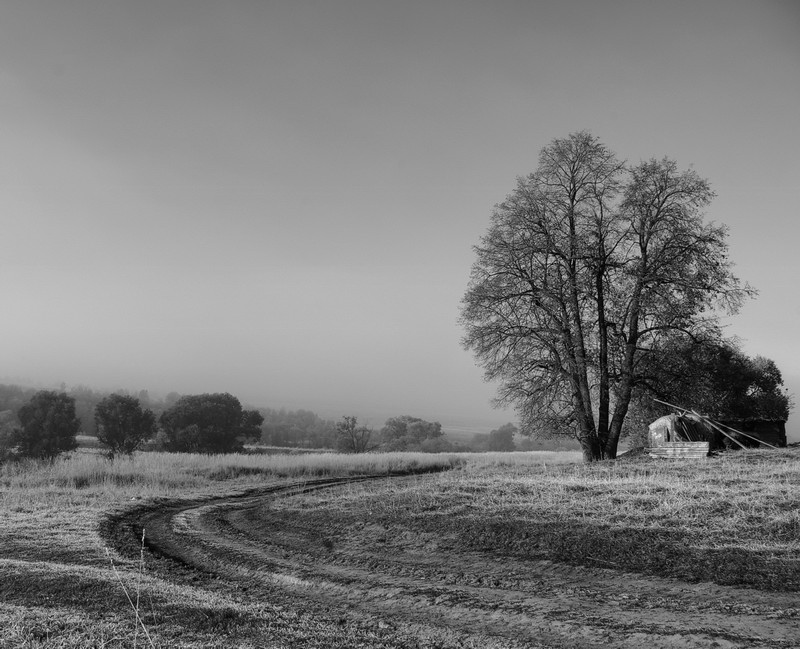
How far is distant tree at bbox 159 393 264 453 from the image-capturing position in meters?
56.0

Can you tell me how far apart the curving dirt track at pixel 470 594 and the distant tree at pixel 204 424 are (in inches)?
1920

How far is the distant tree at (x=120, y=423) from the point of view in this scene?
173 feet

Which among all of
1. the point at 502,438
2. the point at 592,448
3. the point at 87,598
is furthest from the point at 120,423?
the point at 502,438

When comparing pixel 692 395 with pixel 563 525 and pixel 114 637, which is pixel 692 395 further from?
pixel 114 637

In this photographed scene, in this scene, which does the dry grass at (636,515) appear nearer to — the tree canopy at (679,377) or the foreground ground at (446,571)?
the foreground ground at (446,571)

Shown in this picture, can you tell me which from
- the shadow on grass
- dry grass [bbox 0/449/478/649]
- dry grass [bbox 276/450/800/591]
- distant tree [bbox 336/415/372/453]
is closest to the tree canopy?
dry grass [bbox 276/450/800/591]

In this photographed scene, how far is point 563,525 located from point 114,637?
7.00 metres

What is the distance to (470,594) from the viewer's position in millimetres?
6496

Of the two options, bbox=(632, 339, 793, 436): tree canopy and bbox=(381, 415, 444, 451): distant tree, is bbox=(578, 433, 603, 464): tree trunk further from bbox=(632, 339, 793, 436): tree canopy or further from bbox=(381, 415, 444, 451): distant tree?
bbox=(381, 415, 444, 451): distant tree

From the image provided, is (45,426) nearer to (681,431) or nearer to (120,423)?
(120,423)

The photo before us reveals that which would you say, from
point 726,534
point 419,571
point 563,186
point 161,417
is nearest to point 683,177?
point 563,186

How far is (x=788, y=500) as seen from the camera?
32.1ft

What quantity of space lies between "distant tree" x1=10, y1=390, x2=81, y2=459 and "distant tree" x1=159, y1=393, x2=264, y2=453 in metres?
8.77

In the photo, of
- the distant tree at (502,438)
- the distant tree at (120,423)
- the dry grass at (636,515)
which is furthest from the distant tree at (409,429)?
the dry grass at (636,515)
